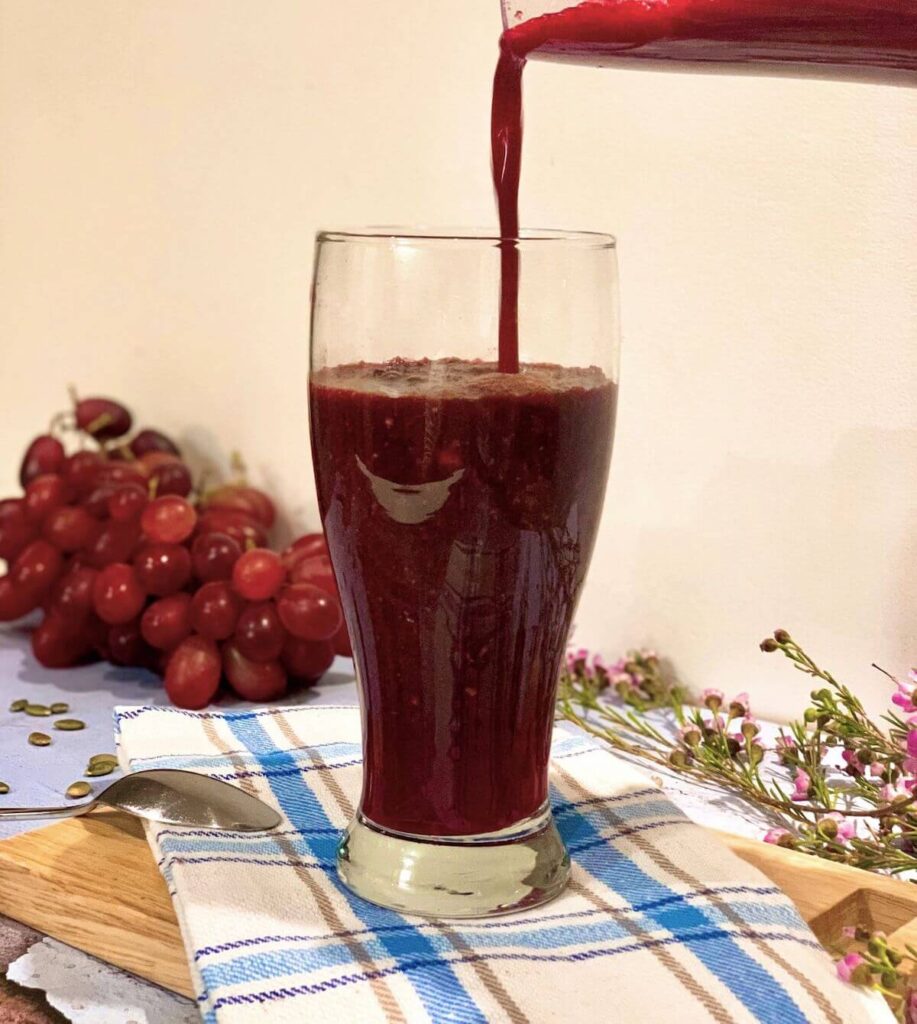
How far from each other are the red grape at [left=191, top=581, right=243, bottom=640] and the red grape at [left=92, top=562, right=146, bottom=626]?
0.23ft

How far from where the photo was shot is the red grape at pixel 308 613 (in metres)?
1.23

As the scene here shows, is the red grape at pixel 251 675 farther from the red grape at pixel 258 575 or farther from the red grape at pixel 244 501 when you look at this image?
the red grape at pixel 244 501

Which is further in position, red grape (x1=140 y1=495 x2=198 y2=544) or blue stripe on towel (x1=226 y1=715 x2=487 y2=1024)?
red grape (x1=140 y1=495 x2=198 y2=544)

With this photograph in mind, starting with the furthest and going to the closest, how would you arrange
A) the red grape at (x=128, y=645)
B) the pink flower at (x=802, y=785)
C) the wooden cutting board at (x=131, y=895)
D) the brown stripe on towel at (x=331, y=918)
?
1. the red grape at (x=128, y=645)
2. the pink flower at (x=802, y=785)
3. the wooden cutting board at (x=131, y=895)
4. the brown stripe on towel at (x=331, y=918)

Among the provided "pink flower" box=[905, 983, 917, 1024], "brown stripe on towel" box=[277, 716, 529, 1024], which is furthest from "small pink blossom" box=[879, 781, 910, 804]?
"brown stripe on towel" box=[277, 716, 529, 1024]

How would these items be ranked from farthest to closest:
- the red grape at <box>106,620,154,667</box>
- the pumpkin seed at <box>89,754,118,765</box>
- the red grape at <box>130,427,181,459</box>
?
1. the red grape at <box>130,427,181,459</box>
2. the red grape at <box>106,620,154,667</box>
3. the pumpkin seed at <box>89,754,118,765</box>

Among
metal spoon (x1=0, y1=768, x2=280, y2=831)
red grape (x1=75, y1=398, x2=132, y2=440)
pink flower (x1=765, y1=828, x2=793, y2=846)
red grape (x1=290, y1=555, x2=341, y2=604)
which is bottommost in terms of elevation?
pink flower (x1=765, y1=828, x2=793, y2=846)

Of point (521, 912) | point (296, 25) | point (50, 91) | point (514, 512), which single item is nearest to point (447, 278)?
point (514, 512)

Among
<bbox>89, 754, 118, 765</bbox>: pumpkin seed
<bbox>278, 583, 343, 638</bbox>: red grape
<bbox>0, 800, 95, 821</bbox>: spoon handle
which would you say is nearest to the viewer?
<bbox>0, 800, 95, 821</bbox>: spoon handle

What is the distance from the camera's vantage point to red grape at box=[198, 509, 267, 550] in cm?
139

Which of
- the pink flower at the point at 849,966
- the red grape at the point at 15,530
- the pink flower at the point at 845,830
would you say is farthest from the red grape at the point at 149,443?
the pink flower at the point at 849,966

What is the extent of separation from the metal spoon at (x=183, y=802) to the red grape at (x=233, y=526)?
A: 50cm

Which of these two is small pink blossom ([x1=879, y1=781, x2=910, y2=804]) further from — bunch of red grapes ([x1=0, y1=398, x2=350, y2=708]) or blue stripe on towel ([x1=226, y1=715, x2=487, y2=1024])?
bunch of red grapes ([x1=0, y1=398, x2=350, y2=708])

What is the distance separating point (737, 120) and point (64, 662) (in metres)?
0.82
